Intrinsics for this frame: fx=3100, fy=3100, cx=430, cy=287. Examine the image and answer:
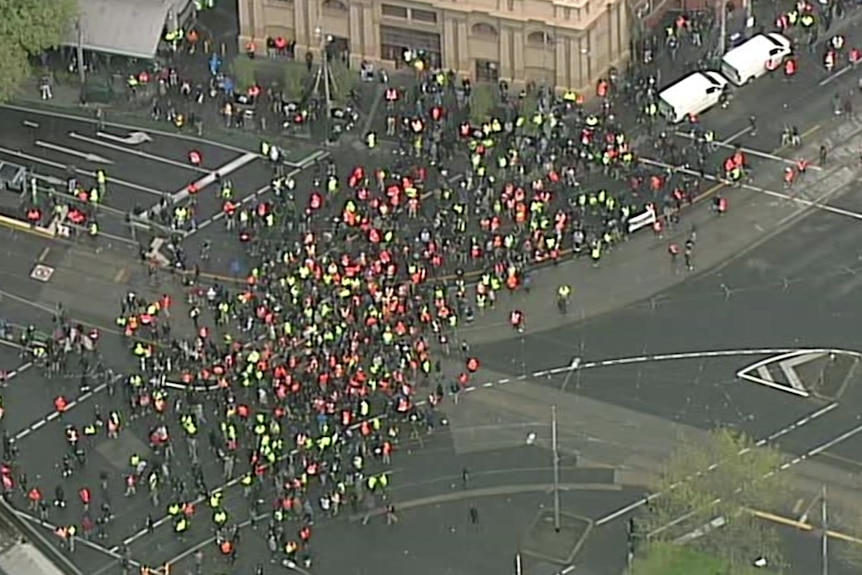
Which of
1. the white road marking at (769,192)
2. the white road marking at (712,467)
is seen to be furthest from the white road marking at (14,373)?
the white road marking at (769,192)

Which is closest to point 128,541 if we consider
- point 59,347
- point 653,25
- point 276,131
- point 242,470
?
point 242,470

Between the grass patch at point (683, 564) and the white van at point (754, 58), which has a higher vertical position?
the white van at point (754, 58)

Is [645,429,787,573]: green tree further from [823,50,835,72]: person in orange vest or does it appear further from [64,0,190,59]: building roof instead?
[64,0,190,59]: building roof

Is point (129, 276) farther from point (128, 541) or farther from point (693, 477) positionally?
point (693, 477)

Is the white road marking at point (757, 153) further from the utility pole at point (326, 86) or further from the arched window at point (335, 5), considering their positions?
the arched window at point (335, 5)

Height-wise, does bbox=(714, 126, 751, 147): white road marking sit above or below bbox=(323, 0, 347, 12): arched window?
below

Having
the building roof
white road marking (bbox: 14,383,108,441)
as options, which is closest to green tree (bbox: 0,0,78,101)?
the building roof
